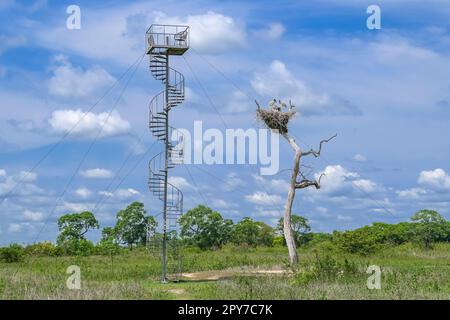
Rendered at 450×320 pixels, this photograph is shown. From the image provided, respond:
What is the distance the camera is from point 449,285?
79.5 feet

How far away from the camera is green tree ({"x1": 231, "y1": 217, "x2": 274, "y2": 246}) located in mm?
58312

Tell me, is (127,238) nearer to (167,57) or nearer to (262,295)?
(167,57)

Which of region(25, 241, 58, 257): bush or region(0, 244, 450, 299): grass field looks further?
region(25, 241, 58, 257): bush

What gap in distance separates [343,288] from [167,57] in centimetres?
1292

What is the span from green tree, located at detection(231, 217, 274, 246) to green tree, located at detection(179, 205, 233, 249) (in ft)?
5.35

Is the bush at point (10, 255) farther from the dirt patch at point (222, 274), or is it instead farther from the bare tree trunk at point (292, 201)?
the bare tree trunk at point (292, 201)

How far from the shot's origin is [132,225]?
5669 centimetres

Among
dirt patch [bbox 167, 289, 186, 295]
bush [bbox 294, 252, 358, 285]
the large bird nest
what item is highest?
the large bird nest

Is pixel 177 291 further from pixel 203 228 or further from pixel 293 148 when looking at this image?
pixel 203 228

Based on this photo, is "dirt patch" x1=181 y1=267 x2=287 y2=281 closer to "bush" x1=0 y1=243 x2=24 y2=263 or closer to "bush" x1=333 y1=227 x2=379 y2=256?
"bush" x1=333 y1=227 x2=379 y2=256

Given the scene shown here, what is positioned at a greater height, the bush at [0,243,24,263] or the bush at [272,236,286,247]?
the bush at [272,236,286,247]

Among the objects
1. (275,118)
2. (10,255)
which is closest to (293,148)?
(275,118)

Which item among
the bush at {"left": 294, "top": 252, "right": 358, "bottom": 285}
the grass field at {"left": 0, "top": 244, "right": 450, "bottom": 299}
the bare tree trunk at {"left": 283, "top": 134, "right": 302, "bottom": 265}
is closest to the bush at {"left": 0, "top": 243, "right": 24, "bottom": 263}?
the grass field at {"left": 0, "top": 244, "right": 450, "bottom": 299}
